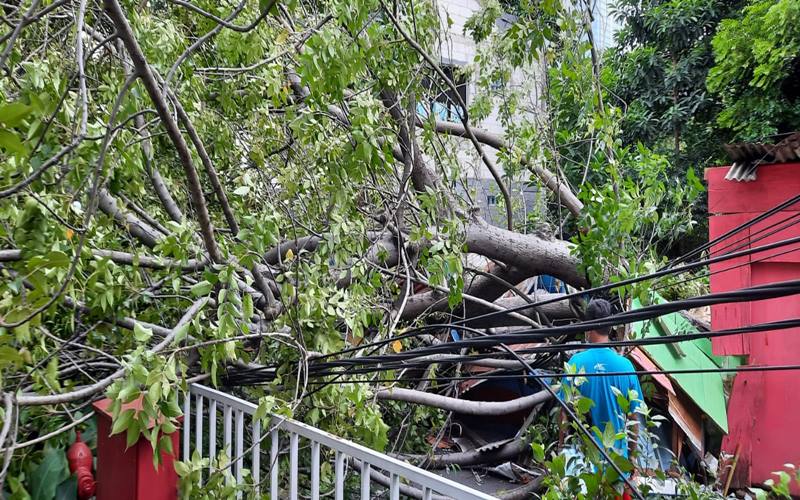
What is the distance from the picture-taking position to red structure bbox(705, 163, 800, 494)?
6.18m

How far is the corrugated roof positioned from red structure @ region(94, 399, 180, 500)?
5.48 metres

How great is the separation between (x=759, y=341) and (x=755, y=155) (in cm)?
185

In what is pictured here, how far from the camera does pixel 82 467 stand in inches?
126

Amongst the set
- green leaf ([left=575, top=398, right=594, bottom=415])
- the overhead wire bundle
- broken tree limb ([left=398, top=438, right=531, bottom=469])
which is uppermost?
the overhead wire bundle

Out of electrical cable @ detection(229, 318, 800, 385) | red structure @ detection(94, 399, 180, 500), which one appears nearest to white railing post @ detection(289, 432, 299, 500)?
electrical cable @ detection(229, 318, 800, 385)

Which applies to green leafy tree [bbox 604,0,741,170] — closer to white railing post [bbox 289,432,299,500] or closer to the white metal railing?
the white metal railing

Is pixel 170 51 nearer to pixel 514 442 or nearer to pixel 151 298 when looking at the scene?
pixel 151 298

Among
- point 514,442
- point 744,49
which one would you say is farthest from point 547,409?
point 744,49

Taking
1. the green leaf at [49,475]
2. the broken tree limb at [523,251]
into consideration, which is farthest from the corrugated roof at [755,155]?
the green leaf at [49,475]

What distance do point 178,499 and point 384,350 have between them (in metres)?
1.57

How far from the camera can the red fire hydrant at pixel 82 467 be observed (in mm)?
3156

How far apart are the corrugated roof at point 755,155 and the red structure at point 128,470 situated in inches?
216

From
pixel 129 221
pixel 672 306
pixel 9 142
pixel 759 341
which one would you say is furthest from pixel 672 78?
pixel 9 142

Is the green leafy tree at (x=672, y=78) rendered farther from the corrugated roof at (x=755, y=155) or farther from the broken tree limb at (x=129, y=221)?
the broken tree limb at (x=129, y=221)
